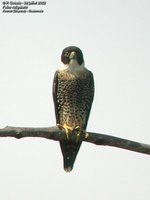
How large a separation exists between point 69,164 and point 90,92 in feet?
3.69

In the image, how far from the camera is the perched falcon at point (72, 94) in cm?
792

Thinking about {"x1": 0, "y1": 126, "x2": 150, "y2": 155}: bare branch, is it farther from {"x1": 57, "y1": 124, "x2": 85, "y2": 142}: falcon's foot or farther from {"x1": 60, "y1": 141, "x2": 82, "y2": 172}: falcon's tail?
{"x1": 60, "y1": 141, "x2": 82, "y2": 172}: falcon's tail

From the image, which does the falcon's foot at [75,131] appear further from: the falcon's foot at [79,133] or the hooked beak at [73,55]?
the hooked beak at [73,55]

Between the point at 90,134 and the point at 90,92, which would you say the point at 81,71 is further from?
the point at 90,134

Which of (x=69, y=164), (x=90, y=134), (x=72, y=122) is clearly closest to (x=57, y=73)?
(x=72, y=122)

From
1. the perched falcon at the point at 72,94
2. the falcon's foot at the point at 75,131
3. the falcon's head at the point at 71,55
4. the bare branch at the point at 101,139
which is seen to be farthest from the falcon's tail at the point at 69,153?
the bare branch at the point at 101,139

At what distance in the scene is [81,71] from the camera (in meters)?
Answer: 8.38

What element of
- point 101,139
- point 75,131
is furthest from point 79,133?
point 101,139

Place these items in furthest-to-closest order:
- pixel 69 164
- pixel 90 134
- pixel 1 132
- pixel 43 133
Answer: pixel 69 164 → pixel 90 134 → pixel 43 133 → pixel 1 132

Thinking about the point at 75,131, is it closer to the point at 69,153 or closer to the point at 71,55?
the point at 69,153

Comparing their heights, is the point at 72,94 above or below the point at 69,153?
above

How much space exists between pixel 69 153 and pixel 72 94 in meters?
0.87

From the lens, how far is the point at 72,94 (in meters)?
8.12

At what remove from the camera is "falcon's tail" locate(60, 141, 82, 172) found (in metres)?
7.75
